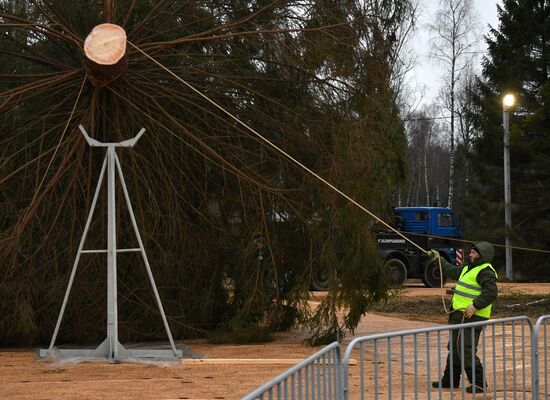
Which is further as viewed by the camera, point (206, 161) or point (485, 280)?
point (206, 161)

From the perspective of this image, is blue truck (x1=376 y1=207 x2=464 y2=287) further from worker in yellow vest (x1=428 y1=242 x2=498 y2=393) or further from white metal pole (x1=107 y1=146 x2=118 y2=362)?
worker in yellow vest (x1=428 y1=242 x2=498 y2=393)

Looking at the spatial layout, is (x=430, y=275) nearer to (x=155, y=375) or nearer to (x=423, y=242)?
(x=423, y=242)

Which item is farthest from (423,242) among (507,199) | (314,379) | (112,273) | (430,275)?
(314,379)

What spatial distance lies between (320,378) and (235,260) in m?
8.96

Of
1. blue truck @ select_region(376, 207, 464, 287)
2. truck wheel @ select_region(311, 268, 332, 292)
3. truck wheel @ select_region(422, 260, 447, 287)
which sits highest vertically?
blue truck @ select_region(376, 207, 464, 287)

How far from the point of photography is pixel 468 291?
9.80 metres

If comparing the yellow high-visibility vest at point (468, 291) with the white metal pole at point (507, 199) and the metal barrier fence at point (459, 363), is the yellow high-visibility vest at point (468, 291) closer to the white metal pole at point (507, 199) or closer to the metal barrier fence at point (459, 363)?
the metal barrier fence at point (459, 363)

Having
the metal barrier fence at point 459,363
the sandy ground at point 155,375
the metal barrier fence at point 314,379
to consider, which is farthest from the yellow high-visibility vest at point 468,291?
the metal barrier fence at point 314,379

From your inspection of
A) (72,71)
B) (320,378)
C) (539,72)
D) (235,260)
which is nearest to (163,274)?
(235,260)

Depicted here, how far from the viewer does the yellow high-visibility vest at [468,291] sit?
9.77m

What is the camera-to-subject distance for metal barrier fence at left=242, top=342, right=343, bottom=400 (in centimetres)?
497

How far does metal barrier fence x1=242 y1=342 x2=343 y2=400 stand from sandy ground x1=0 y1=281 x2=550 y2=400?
162 inches

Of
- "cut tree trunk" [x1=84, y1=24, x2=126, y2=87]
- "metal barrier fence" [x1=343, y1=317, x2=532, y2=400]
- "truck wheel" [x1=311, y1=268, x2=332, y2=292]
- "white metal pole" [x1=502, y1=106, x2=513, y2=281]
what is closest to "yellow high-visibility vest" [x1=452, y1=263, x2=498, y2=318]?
"metal barrier fence" [x1=343, y1=317, x2=532, y2=400]

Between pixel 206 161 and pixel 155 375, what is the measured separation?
402cm
